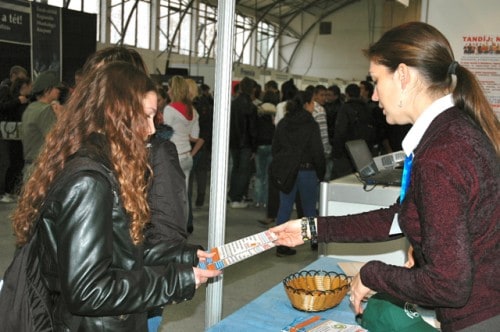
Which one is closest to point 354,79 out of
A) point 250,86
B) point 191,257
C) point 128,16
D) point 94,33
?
point 128,16

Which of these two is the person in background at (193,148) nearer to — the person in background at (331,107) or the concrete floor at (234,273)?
the concrete floor at (234,273)

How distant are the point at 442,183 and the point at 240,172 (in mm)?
5390

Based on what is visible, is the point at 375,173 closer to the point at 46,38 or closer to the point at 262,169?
the point at 46,38

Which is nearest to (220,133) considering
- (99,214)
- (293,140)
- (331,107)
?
(99,214)

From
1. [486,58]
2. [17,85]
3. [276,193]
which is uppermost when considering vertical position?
[486,58]

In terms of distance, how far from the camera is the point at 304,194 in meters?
4.55

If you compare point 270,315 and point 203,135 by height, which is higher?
point 203,135

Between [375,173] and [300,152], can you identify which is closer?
[375,173]

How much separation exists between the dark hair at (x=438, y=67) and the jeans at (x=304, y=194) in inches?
131

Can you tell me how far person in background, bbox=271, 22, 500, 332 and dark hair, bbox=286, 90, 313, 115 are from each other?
10.4 ft

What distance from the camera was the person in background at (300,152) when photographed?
14.3ft

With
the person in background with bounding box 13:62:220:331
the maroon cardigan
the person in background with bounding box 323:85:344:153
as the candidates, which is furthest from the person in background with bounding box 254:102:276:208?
the maroon cardigan

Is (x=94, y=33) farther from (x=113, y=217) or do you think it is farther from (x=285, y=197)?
(x=113, y=217)

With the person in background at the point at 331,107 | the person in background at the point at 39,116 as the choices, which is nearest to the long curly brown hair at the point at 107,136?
the person in background at the point at 39,116
